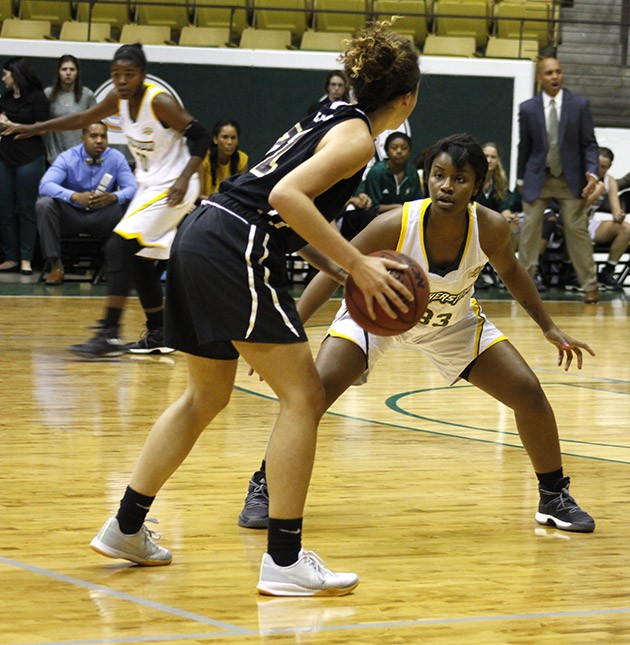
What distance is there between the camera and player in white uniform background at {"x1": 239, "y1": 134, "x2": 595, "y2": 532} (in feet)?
12.8

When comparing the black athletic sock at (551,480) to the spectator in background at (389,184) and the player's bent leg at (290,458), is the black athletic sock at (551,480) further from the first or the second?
the spectator in background at (389,184)

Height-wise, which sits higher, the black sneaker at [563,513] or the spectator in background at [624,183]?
the black sneaker at [563,513]

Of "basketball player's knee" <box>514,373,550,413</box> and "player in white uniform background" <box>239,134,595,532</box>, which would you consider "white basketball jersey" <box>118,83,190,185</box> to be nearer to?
"player in white uniform background" <box>239,134,595,532</box>

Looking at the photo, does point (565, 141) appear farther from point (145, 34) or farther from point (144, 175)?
point (145, 34)

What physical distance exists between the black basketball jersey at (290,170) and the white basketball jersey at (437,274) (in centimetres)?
78

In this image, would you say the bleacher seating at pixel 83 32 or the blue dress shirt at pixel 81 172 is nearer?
the blue dress shirt at pixel 81 172

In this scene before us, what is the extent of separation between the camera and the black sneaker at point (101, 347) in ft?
24.0

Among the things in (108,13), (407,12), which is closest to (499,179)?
(407,12)

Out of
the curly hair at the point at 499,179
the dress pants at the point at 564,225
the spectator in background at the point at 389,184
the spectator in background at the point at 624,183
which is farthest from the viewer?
the spectator in background at the point at 624,183

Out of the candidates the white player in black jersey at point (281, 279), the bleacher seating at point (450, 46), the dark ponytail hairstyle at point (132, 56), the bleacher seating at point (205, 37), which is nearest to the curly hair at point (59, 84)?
the bleacher seating at point (205, 37)

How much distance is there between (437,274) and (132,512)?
4.13 feet

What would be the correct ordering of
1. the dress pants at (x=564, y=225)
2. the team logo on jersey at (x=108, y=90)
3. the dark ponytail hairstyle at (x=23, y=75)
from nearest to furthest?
the dress pants at (x=564, y=225) → the dark ponytail hairstyle at (x=23, y=75) → the team logo on jersey at (x=108, y=90)

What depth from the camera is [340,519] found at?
4016mm

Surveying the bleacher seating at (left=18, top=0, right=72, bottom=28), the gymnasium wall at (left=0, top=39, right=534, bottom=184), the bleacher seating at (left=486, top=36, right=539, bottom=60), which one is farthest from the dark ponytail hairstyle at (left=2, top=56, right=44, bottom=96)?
the bleacher seating at (left=486, top=36, right=539, bottom=60)
